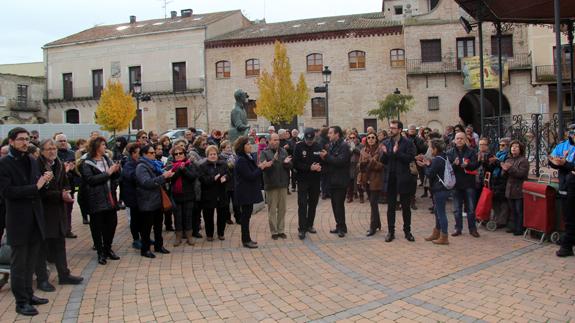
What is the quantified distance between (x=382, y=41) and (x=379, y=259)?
100 feet

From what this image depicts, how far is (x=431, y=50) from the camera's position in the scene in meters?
33.3

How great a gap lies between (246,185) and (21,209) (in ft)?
11.6

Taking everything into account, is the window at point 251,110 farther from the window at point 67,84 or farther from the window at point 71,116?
the window at point 67,84

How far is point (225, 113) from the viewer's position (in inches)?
1521

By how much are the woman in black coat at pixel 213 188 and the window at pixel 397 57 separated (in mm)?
28852

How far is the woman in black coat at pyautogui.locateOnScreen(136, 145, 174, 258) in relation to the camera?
23.8 ft

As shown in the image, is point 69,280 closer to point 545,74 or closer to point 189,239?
point 189,239

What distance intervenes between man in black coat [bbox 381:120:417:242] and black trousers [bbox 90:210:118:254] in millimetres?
4492

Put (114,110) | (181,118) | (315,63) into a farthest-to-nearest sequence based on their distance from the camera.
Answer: (181,118)
(315,63)
(114,110)

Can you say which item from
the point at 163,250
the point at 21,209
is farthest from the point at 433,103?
the point at 21,209

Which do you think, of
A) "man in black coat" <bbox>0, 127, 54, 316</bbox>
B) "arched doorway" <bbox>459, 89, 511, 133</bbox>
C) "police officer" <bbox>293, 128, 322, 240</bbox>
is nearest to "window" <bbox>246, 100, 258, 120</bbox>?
"arched doorway" <bbox>459, 89, 511, 133</bbox>

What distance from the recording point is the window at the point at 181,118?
40281 mm

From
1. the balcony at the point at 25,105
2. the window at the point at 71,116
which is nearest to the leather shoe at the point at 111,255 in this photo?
the window at the point at 71,116

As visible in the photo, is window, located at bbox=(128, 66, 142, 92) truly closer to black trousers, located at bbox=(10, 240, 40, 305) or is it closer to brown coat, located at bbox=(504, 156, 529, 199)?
brown coat, located at bbox=(504, 156, 529, 199)
